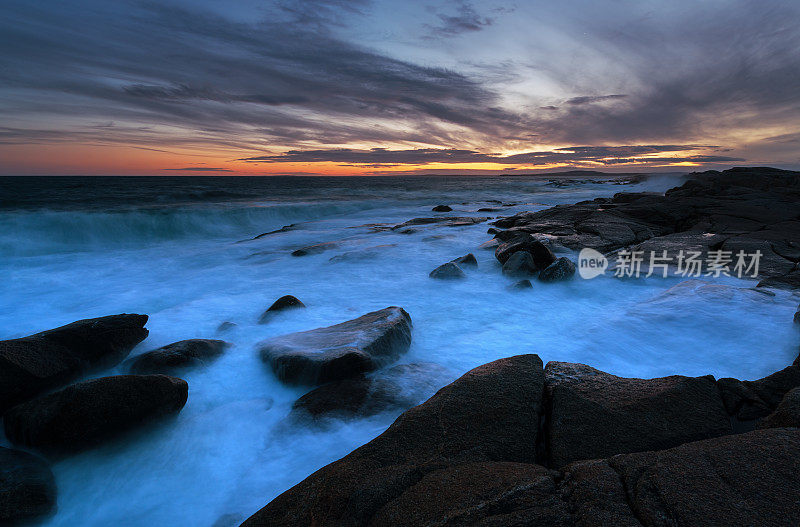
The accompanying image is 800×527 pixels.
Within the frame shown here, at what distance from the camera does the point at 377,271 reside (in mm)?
7281

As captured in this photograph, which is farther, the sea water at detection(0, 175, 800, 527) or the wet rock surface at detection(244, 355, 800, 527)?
the sea water at detection(0, 175, 800, 527)

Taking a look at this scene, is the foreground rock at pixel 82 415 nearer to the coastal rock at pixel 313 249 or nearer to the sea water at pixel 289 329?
the sea water at pixel 289 329

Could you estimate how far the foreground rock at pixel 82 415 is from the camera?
7.98ft

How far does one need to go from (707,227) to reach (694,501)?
8948 millimetres

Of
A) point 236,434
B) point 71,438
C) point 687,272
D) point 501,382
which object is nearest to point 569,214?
point 687,272

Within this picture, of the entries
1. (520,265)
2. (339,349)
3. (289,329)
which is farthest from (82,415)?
(520,265)

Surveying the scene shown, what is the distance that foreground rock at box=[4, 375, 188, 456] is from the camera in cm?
243

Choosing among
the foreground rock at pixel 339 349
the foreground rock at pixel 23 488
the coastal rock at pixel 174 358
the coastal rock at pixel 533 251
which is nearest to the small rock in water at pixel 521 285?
the coastal rock at pixel 533 251

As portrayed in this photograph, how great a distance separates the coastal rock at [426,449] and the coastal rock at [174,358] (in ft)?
7.42

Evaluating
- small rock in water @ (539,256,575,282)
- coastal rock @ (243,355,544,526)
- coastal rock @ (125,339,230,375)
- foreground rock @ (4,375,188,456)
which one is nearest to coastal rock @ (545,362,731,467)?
coastal rock @ (243,355,544,526)

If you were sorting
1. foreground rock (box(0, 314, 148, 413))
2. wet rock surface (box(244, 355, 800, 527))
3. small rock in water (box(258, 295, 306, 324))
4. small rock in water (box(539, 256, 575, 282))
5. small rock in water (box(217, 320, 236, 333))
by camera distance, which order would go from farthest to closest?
1. small rock in water (box(539, 256, 575, 282))
2. small rock in water (box(258, 295, 306, 324))
3. small rock in water (box(217, 320, 236, 333))
4. foreground rock (box(0, 314, 148, 413))
5. wet rock surface (box(244, 355, 800, 527))

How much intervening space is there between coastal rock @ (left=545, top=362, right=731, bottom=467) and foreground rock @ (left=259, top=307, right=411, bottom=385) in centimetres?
152

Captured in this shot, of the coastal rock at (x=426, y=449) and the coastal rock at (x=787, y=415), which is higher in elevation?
the coastal rock at (x=787, y=415)

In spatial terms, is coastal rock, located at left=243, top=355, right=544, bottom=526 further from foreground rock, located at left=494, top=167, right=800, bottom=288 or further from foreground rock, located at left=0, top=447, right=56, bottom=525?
foreground rock, located at left=494, top=167, right=800, bottom=288
